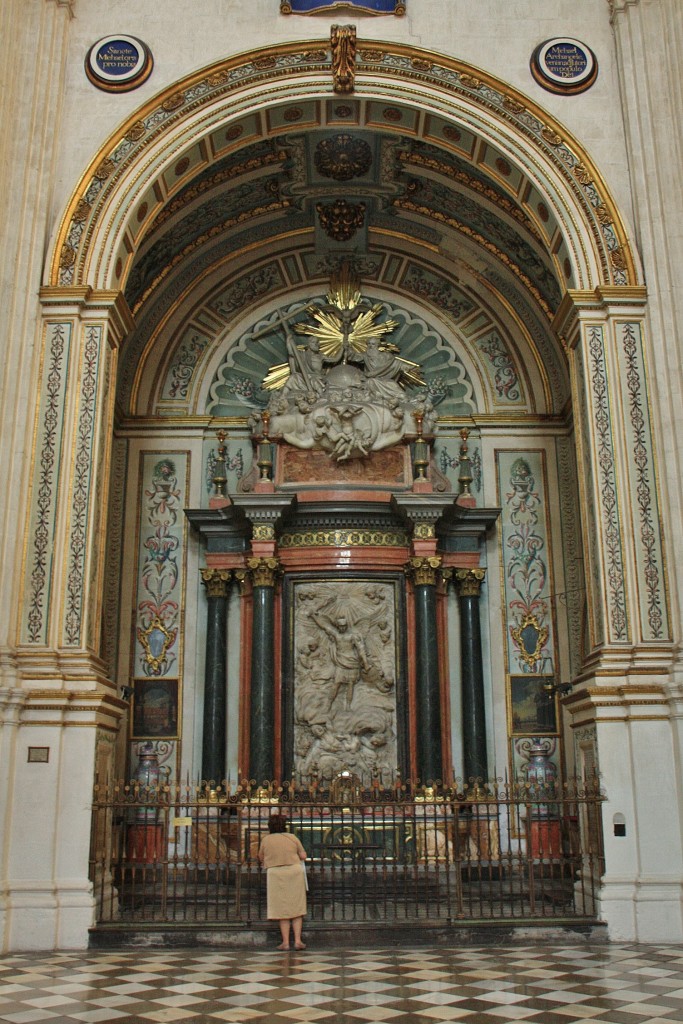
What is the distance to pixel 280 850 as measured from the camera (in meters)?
8.64

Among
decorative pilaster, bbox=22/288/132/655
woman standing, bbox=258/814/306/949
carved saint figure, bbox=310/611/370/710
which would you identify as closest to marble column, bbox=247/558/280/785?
carved saint figure, bbox=310/611/370/710

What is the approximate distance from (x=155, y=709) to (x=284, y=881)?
5.10 m

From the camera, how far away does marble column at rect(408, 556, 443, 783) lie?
12.5 m

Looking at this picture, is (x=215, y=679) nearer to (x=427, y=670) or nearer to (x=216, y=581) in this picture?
(x=216, y=581)

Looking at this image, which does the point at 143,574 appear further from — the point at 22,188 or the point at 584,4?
the point at 584,4

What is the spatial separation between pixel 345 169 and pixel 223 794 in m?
8.16

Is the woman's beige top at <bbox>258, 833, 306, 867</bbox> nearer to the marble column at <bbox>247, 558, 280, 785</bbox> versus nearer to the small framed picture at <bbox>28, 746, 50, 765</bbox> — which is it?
the small framed picture at <bbox>28, 746, 50, 765</bbox>

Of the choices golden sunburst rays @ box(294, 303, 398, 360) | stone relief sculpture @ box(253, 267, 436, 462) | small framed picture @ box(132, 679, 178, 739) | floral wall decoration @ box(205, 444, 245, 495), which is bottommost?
small framed picture @ box(132, 679, 178, 739)

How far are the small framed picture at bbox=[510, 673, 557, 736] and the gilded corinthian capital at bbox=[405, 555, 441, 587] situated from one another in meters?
1.72

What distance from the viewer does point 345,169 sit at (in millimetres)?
13445

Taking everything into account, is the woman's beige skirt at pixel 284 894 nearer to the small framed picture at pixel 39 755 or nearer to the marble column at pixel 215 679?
the small framed picture at pixel 39 755

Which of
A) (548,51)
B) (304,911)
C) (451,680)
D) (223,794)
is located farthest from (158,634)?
(548,51)

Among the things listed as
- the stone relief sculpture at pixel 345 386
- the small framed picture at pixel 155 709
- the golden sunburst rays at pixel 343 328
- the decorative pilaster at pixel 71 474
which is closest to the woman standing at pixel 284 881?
the decorative pilaster at pixel 71 474

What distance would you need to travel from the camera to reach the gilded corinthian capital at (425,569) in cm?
1316
